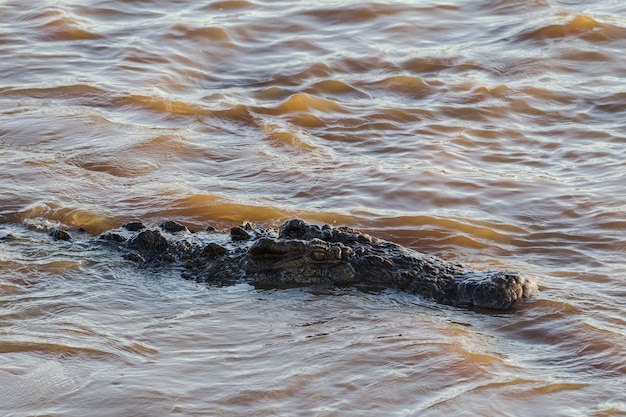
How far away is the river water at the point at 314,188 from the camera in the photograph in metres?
4.47

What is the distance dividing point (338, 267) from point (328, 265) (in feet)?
0.18

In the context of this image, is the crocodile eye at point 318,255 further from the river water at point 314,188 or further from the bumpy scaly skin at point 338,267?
the river water at point 314,188

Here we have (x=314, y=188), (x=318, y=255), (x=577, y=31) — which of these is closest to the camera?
(x=318, y=255)

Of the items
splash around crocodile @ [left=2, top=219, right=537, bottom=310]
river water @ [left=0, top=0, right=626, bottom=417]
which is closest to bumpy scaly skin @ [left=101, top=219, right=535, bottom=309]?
splash around crocodile @ [left=2, top=219, right=537, bottom=310]

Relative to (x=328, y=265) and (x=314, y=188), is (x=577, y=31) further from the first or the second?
(x=328, y=265)

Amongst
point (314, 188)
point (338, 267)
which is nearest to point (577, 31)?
point (314, 188)

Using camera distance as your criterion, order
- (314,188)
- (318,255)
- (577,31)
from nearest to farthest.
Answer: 1. (318,255)
2. (314,188)
3. (577,31)

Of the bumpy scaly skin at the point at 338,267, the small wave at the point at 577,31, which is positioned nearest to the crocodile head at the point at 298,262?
the bumpy scaly skin at the point at 338,267

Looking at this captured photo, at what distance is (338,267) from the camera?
17.6 feet

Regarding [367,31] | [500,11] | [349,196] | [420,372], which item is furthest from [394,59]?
[420,372]

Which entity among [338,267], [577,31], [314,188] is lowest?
[314,188]

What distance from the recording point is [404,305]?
16.9ft

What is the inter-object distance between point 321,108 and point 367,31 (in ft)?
8.75

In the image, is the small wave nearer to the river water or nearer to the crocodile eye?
the river water
